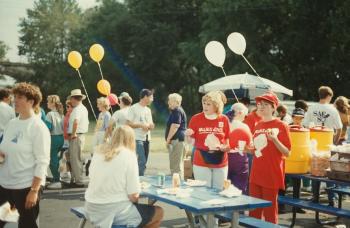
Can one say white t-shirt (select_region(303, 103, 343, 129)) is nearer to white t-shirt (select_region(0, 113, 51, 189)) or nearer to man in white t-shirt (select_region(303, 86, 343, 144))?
man in white t-shirt (select_region(303, 86, 343, 144))

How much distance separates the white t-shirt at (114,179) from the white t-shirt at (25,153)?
50cm

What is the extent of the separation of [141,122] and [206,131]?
3240mm

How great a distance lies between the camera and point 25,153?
182 inches

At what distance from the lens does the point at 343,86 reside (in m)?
29.3

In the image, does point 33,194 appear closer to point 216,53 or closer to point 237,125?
point 237,125

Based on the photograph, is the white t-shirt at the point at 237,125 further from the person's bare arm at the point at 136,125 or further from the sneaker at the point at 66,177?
the sneaker at the point at 66,177

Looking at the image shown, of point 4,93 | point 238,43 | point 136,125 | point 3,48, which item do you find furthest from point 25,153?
point 3,48

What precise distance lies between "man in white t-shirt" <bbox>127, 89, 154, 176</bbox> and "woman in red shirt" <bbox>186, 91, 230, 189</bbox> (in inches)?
122

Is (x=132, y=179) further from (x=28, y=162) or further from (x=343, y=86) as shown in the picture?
(x=343, y=86)

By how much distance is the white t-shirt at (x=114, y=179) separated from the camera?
4562mm

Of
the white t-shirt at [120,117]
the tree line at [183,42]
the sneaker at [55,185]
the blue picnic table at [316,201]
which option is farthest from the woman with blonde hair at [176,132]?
the tree line at [183,42]

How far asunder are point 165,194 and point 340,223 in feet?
11.6

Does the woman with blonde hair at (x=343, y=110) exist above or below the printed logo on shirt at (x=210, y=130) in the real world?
above

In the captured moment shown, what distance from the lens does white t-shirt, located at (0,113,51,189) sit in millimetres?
4602
